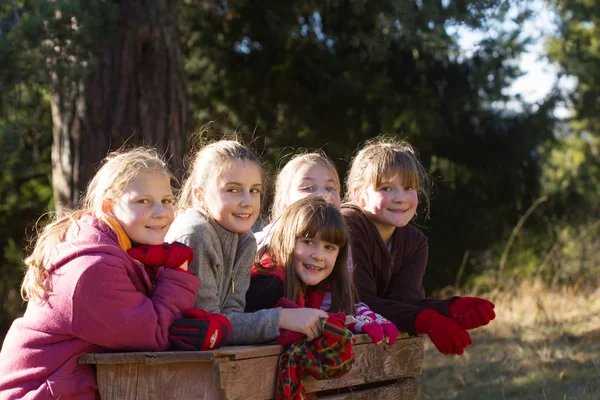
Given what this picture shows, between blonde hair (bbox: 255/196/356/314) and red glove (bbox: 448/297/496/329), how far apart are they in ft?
1.38

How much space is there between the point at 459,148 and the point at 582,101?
1.87m

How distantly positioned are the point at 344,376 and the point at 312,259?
1.63 feet

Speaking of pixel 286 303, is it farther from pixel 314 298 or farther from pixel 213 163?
pixel 213 163

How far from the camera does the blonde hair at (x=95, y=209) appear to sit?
2.40 m

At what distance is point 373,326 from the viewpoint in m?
2.87

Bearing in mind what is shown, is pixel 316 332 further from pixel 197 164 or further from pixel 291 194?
pixel 291 194

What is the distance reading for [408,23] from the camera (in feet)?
19.8

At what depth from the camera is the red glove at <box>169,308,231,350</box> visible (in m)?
2.33

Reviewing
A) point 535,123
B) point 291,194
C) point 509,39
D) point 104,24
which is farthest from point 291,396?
point 535,123

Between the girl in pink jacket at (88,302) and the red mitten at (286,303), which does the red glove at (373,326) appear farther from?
the girl in pink jacket at (88,302)

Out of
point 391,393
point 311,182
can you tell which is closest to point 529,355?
point 311,182

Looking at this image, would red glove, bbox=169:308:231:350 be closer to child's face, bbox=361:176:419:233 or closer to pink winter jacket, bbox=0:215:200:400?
pink winter jacket, bbox=0:215:200:400

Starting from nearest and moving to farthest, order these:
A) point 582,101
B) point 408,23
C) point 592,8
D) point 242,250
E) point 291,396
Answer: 1. point 291,396
2. point 242,250
3. point 408,23
4. point 592,8
5. point 582,101

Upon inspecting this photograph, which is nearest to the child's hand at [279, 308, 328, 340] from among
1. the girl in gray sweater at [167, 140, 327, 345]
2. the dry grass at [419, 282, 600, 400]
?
the girl in gray sweater at [167, 140, 327, 345]
